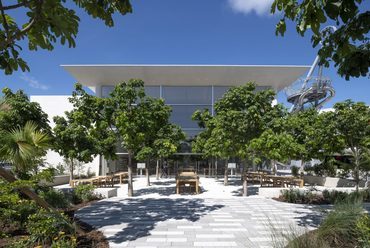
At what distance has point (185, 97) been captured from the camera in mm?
25766

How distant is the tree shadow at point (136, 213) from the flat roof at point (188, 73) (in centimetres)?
1359

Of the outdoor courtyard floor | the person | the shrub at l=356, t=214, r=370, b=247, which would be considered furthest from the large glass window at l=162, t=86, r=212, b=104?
the shrub at l=356, t=214, r=370, b=247

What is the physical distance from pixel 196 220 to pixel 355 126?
30.6ft

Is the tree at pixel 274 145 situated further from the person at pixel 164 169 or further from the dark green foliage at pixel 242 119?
the person at pixel 164 169

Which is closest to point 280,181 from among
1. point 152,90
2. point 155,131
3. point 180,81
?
point 155,131

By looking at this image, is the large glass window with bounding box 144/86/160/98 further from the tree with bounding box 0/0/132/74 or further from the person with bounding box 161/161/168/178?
the tree with bounding box 0/0/132/74

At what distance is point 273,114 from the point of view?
41.2 feet

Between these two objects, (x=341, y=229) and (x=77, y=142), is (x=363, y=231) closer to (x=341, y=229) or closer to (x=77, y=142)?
(x=341, y=229)

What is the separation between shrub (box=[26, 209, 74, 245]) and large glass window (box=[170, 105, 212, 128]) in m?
19.7

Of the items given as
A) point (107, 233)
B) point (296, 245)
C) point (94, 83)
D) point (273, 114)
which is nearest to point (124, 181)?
point (94, 83)

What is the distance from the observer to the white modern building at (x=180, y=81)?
2278 centimetres

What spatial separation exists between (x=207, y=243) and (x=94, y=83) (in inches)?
905

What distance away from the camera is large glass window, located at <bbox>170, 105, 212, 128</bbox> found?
25094 millimetres

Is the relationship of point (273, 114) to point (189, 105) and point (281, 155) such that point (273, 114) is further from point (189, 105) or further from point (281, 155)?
point (189, 105)
